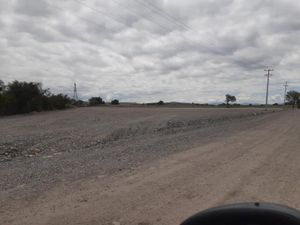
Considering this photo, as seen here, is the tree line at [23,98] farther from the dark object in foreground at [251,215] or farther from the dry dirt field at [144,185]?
the dark object in foreground at [251,215]

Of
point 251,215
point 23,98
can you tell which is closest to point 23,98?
point 23,98

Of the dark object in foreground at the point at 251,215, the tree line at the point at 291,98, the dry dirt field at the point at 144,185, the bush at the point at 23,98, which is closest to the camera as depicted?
the dark object in foreground at the point at 251,215

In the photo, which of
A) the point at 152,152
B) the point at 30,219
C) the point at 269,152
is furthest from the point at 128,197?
the point at 269,152

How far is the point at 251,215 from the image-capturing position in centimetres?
235

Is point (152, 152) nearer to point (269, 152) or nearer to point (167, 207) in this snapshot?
point (269, 152)

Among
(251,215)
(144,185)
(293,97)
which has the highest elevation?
(293,97)

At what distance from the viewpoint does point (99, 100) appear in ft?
377

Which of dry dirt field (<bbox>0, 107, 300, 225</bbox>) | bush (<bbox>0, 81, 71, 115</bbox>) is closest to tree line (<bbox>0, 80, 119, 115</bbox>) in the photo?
bush (<bbox>0, 81, 71, 115</bbox>)

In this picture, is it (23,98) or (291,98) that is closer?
(23,98)

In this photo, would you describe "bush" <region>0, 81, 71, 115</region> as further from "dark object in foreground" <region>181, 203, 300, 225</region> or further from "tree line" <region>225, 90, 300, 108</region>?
"tree line" <region>225, 90, 300, 108</region>

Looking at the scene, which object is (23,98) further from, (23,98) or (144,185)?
(144,185)

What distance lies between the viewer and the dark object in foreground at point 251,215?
2.30m

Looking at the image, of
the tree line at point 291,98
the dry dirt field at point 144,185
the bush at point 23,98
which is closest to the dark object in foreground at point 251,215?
the dry dirt field at point 144,185

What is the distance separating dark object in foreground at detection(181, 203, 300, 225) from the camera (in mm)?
2301
